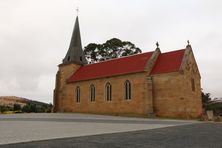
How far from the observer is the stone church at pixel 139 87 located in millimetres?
28781

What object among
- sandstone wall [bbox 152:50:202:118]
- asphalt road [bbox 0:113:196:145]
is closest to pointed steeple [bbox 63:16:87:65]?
sandstone wall [bbox 152:50:202:118]

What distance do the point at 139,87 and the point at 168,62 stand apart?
506 cm

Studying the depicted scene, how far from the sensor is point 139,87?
102 ft

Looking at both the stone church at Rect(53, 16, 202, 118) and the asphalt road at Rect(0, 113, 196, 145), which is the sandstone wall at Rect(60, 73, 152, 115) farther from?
the asphalt road at Rect(0, 113, 196, 145)

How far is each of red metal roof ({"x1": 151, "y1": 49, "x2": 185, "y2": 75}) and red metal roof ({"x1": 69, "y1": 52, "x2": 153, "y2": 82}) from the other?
162 centimetres

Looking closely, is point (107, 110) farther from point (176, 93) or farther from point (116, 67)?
point (176, 93)

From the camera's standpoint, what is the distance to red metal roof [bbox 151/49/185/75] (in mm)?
29734

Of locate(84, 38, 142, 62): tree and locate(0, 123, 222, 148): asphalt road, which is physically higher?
locate(84, 38, 142, 62): tree

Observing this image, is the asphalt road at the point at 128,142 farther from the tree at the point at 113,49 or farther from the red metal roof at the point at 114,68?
the tree at the point at 113,49

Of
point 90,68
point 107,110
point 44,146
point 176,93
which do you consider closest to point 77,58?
point 90,68

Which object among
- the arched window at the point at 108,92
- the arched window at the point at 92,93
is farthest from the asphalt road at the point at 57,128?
the arched window at the point at 92,93

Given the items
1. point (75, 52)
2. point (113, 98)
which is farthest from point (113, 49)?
point (113, 98)

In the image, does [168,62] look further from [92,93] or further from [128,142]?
[128,142]

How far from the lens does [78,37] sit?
46.1 meters
